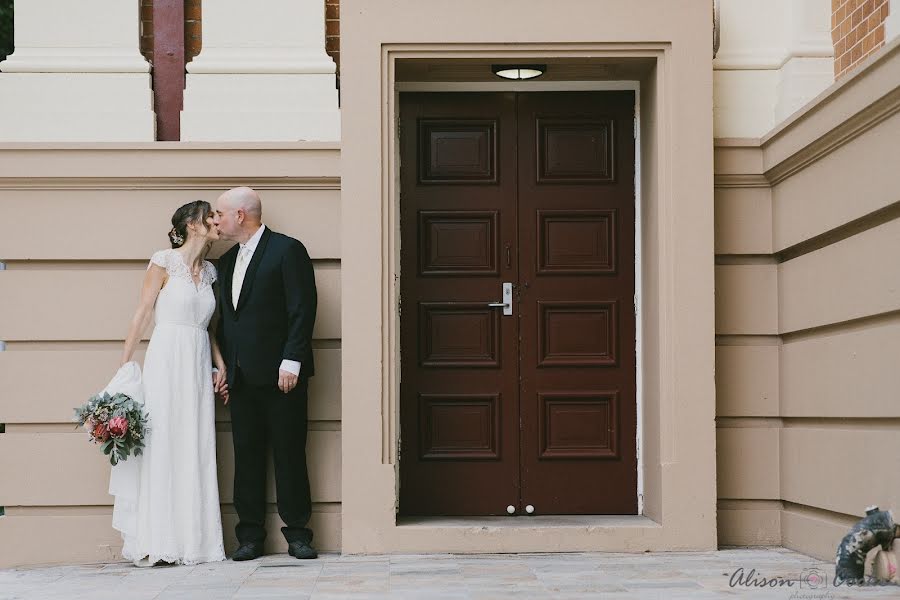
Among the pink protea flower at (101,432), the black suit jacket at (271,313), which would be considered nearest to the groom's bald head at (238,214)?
the black suit jacket at (271,313)

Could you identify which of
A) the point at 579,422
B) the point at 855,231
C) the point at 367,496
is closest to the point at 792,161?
the point at 855,231

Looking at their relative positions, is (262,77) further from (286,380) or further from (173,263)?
(286,380)

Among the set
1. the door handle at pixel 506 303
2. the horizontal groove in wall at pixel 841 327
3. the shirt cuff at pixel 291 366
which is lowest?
the shirt cuff at pixel 291 366

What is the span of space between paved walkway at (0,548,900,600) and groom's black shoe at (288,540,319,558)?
0.19ft

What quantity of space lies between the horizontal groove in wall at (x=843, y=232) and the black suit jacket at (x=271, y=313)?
2868 mm

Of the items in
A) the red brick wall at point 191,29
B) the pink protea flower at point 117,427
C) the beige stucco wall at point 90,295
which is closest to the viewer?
the pink protea flower at point 117,427

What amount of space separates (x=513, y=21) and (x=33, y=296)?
133 inches

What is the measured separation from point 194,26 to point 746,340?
4.05m

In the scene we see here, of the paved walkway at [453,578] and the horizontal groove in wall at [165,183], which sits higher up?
the horizontal groove in wall at [165,183]

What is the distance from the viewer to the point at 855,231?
652 centimetres

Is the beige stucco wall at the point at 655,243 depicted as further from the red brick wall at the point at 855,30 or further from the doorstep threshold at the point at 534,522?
the red brick wall at the point at 855,30

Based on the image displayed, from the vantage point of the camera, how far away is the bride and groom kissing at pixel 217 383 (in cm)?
721

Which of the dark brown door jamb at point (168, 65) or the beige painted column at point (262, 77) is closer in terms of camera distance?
the beige painted column at point (262, 77)

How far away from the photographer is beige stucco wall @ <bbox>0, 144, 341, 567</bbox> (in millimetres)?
7574
